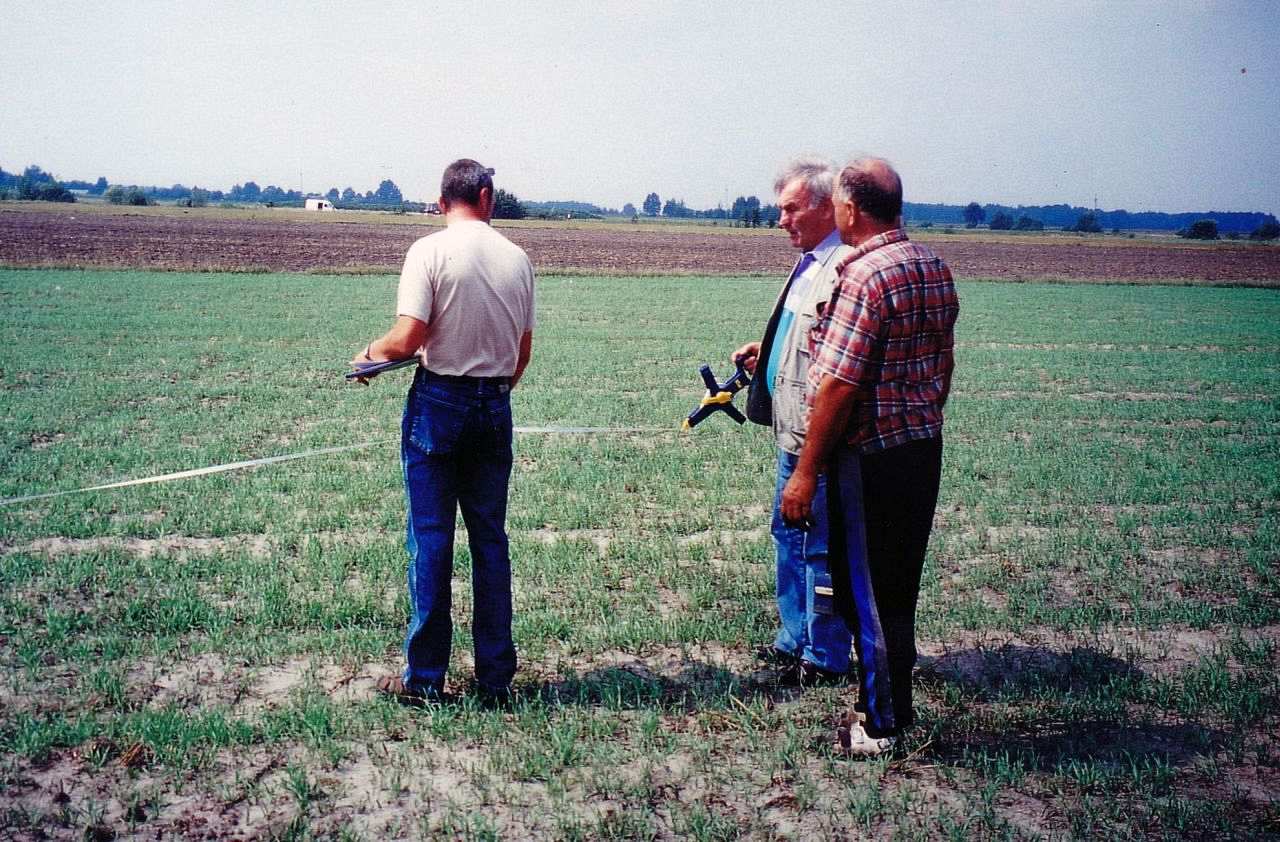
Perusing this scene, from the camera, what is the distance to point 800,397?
13.3ft

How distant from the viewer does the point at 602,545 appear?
622 centimetres

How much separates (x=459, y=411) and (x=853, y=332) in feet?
5.38

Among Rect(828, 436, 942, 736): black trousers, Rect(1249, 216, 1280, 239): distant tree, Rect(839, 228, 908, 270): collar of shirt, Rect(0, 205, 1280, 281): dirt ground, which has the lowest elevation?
Rect(828, 436, 942, 736): black trousers

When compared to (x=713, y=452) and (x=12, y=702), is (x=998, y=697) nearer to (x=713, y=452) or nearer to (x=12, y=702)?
(x=12, y=702)

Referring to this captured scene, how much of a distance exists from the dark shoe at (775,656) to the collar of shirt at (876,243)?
204cm

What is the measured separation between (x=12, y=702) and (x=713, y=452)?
6.27m

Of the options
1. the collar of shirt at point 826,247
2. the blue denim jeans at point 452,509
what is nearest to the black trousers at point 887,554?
the collar of shirt at point 826,247

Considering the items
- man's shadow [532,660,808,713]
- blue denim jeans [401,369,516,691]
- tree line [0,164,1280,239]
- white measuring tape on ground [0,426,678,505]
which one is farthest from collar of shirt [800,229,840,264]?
tree line [0,164,1280,239]

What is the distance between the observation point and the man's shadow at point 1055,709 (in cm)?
371

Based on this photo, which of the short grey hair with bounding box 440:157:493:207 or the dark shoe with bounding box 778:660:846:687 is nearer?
the short grey hair with bounding box 440:157:493:207

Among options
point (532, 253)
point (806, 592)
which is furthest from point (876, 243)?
point (532, 253)

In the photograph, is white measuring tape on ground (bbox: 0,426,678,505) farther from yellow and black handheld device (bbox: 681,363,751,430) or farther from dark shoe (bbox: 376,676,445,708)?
yellow and black handheld device (bbox: 681,363,751,430)

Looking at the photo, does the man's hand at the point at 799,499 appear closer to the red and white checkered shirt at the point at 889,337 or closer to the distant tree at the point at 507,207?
the red and white checkered shirt at the point at 889,337

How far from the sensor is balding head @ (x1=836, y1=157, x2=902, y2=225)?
3379 millimetres
